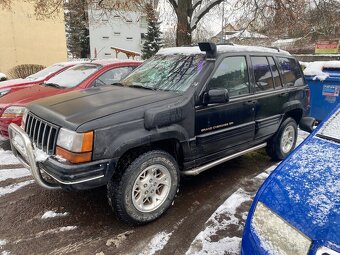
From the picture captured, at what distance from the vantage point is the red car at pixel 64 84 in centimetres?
496

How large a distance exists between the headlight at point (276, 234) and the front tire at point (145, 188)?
127 centimetres

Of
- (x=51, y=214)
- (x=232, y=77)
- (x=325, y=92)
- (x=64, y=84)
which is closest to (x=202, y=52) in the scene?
(x=232, y=77)

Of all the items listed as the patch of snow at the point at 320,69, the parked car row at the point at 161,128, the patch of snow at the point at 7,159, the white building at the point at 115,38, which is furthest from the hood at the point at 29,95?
the white building at the point at 115,38

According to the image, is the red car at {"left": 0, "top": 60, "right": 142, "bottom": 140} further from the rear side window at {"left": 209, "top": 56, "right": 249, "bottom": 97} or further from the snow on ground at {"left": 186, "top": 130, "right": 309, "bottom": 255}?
the snow on ground at {"left": 186, "top": 130, "right": 309, "bottom": 255}

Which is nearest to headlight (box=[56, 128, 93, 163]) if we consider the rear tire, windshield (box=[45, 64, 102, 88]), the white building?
the rear tire

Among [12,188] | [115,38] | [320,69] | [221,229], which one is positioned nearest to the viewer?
[221,229]

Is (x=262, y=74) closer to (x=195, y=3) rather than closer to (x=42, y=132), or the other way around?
(x=42, y=132)

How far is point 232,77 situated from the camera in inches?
148

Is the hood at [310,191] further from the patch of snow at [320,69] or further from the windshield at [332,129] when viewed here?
the patch of snow at [320,69]

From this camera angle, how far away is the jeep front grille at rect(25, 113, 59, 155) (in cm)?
277

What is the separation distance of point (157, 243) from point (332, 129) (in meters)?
1.95

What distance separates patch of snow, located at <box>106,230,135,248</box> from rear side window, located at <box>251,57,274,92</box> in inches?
102

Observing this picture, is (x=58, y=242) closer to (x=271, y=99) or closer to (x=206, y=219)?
(x=206, y=219)

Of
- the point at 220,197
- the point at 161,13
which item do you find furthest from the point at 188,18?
the point at 220,197
